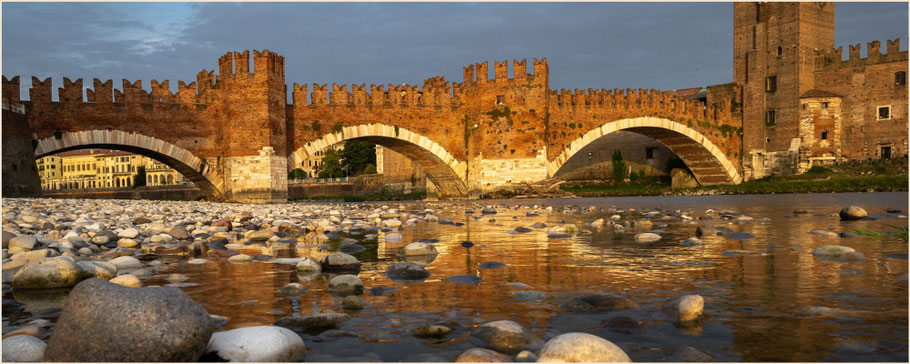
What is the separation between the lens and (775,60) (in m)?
37.1

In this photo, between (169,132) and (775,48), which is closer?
(169,132)

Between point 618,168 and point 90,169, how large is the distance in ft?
317

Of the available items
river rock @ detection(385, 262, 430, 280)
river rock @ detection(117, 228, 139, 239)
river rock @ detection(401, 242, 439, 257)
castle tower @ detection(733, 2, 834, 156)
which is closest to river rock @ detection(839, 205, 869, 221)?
river rock @ detection(401, 242, 439, 257)

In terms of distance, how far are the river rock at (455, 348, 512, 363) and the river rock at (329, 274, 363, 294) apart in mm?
1752

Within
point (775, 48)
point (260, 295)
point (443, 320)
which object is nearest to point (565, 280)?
point (443, 320)

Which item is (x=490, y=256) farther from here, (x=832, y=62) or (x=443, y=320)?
(x=832, y=62)

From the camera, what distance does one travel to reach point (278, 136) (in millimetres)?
24312

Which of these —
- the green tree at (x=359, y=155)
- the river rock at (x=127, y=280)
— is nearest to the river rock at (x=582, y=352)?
the river rock at (x=127, y=280)

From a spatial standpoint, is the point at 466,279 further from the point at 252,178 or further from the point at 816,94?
the point at 816,94

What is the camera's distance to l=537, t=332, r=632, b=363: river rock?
2348 mm

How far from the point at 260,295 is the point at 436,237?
449cm

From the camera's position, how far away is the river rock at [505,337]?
2756 mm

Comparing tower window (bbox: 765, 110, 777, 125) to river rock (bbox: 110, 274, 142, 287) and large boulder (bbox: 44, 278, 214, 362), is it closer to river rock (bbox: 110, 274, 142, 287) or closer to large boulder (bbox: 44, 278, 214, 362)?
river rock (bbox: 110, 274, 142, 287)

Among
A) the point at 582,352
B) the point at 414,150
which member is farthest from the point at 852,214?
the point at 414,150
